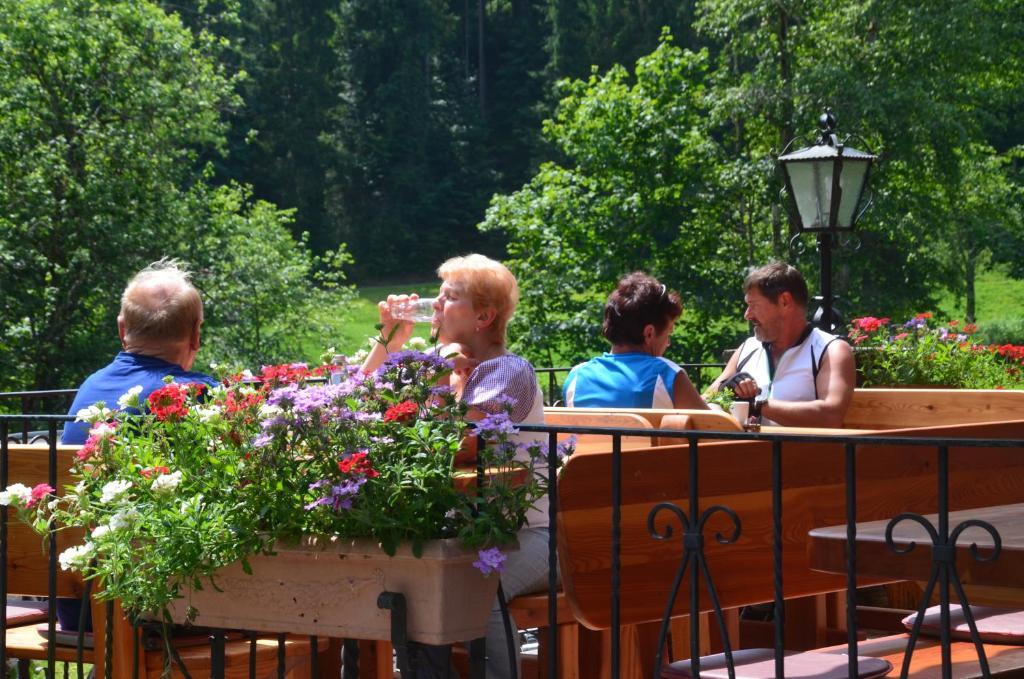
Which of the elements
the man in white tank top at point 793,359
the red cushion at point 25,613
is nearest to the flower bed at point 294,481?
the red cushion at point 25,613

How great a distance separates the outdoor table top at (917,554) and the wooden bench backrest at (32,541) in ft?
6.66

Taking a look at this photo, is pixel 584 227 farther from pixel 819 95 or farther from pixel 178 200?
pixel 178 200

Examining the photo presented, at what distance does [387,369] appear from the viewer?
288 centimetres

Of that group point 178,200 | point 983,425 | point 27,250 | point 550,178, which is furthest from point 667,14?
point 983,425

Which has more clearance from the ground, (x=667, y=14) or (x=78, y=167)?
(x=667, y=14)

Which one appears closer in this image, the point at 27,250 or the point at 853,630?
the point at 853,630

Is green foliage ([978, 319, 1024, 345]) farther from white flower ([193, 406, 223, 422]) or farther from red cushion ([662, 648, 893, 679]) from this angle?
white flower ([193, 406, 223, 422])

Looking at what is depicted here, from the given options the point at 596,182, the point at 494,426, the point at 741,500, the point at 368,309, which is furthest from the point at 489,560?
the point at 368,309

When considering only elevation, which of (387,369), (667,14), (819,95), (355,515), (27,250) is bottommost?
(355,515)

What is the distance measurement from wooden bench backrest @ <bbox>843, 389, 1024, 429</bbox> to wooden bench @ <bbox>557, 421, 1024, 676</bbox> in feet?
6.67

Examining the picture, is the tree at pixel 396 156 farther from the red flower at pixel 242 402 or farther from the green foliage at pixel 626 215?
the red flower at pixel 242 402

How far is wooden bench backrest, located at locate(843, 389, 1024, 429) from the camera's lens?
582 centimetres

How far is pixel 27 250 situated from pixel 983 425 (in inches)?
650

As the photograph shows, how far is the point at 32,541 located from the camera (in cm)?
377
